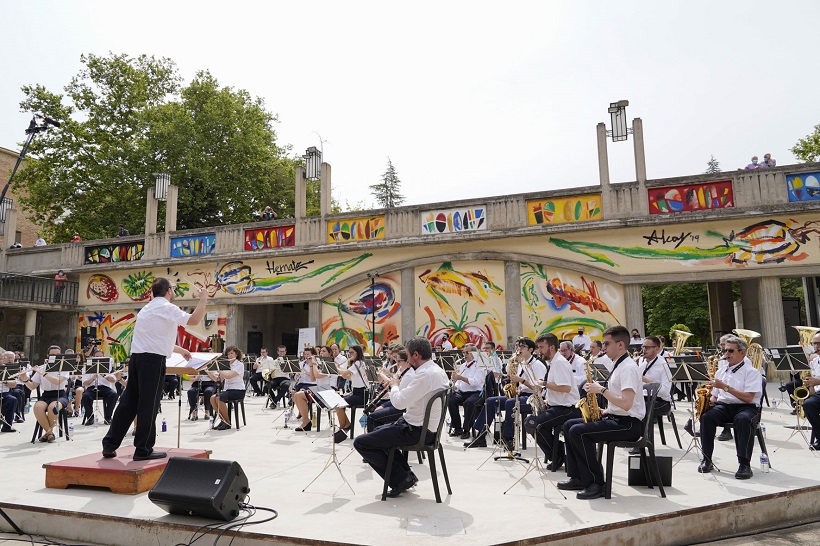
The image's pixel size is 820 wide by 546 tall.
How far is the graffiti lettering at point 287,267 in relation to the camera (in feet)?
76.9

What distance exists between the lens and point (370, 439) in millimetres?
6078

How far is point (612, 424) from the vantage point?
20.0 ft

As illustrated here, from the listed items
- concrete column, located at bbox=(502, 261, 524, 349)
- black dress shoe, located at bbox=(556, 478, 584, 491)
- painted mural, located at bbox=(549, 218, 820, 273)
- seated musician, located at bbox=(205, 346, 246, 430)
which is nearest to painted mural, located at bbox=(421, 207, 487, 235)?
concrete column, located at bbox=(502, 261, 524, 349)

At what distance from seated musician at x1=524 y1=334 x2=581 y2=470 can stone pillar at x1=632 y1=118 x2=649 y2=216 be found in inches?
516

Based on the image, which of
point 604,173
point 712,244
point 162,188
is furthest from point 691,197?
point 162,188

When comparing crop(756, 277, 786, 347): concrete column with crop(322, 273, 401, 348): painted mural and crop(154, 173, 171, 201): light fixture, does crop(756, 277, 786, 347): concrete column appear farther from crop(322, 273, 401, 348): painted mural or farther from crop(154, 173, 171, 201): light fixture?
crop(154, 173, 171, 201): light fixture

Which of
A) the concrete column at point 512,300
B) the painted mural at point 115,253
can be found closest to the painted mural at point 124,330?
the painted mural at point 115,253

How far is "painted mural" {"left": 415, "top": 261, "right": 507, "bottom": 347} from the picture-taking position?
20.5m

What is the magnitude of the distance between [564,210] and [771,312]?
7.02 metres

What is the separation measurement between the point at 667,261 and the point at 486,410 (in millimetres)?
11740

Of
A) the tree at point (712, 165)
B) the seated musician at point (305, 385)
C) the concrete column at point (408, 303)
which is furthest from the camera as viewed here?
the tree at point (712, 165)

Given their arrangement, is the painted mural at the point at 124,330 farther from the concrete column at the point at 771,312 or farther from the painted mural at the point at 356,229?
the concrete column at the point at 771,312

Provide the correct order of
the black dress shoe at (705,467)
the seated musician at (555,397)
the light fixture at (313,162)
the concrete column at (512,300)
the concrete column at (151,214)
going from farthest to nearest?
1. the concrete column at (151,214)
2. the light fixture at (313,162)
3. the concrete column at (512,300)
4. the seated musician at (555,397)
5. the black dress shoe at (705,467)

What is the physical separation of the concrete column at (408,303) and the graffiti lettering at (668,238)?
26.7ft
